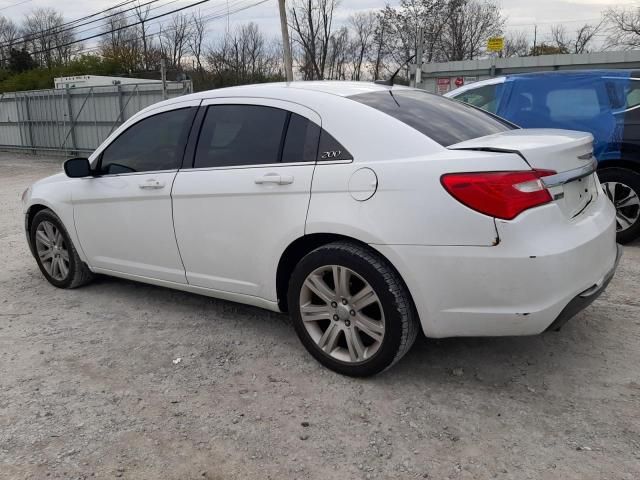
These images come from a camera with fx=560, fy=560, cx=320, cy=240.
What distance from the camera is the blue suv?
5473mm

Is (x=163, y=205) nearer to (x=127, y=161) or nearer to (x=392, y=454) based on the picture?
(x=127, y=161)

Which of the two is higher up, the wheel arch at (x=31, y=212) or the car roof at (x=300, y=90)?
the car roof at (x=300, y=90)

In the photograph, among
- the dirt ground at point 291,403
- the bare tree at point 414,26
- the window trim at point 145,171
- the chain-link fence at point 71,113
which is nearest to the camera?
the dirt ground at point 291,403

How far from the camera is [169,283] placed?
3973mm

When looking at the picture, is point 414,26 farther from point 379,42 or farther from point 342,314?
point 342,314

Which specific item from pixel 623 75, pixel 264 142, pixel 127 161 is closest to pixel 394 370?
pixel 264 142

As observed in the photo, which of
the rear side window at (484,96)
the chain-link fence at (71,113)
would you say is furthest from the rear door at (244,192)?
the chain-link fence at (71,113)

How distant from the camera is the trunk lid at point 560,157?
8.88ft

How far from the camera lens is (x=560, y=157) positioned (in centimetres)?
280

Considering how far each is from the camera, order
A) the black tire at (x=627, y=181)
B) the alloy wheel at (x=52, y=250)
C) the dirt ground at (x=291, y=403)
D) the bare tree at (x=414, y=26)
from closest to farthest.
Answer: the dirt ground at (x=291, y=403) < the alloy wheel at (x=52, y=250) < the black tire at (x=627, y=181) < the bare tree at (x=414, y=26)

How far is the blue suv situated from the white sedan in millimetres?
2436

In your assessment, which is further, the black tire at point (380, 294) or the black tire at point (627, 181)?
the black tire at point (627, 181)

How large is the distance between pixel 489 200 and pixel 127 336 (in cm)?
262

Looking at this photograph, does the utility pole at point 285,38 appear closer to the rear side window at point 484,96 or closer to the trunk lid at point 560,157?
the rear side window at point 484,96
